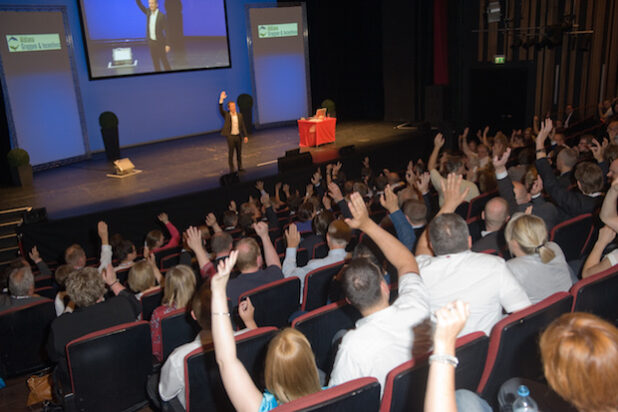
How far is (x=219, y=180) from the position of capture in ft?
30.6

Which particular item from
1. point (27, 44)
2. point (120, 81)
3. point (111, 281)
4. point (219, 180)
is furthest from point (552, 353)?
point (120, 81)

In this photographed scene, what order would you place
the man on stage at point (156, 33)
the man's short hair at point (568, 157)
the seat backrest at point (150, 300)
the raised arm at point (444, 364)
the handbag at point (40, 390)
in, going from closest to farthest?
the raised arm at point (444, 364) → the handbag at point (40, 390) → the seat backrest at point (150, 300) → the man's short hair at point (568, 157) → the man on stage at point (156, 33)

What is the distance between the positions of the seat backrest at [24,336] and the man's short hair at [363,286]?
2.84 meters

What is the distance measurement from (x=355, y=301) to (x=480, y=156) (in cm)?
560

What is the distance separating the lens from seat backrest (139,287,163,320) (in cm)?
372

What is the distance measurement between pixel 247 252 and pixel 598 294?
6.67ft

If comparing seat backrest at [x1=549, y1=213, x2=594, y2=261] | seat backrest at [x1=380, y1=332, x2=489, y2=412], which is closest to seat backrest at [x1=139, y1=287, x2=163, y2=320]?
seat backrest at [x1=380, y1=332, x2=489, y2=412]

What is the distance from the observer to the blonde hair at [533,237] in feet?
9.23

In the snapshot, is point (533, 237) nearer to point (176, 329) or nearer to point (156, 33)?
point (176, 329)

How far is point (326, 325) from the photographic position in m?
2.87

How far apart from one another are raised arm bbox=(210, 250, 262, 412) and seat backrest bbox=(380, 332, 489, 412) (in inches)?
18.3

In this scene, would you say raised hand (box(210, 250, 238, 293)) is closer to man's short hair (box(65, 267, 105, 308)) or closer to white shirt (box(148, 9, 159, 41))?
man's short hair (box(65, 267, 105, 308))

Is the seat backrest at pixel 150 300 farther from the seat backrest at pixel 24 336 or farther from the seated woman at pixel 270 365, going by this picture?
the seated woman at pixel 270 365

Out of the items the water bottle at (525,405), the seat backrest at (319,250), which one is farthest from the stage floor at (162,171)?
the water bottle at (525,405)
